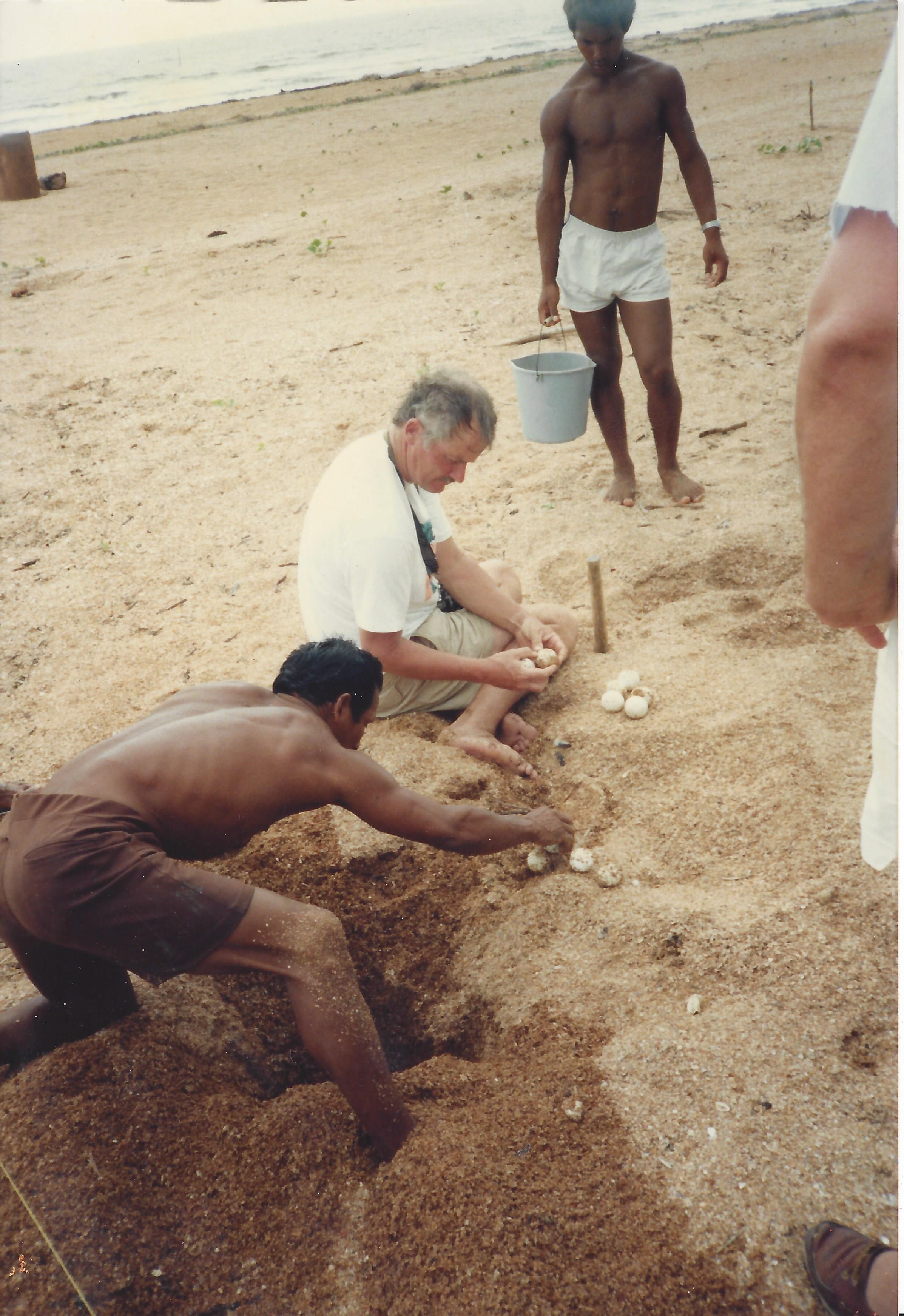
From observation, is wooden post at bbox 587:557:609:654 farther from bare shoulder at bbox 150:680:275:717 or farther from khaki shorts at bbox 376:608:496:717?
bare shoulder at bbox 150:680:275:717

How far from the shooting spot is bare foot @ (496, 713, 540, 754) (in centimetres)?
310

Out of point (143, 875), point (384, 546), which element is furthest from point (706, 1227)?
point (384, 546)

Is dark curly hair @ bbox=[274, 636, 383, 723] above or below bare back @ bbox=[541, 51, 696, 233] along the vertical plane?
below

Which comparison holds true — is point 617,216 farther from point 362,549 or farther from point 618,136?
point 362,549

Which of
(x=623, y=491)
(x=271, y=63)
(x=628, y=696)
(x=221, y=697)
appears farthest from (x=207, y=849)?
(x=271, y=63)

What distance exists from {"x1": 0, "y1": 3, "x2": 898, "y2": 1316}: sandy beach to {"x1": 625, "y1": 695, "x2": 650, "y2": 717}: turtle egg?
0.10 feet

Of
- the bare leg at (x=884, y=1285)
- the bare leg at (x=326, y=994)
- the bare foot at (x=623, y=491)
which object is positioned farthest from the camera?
the bare foot at (x=623, y=491)

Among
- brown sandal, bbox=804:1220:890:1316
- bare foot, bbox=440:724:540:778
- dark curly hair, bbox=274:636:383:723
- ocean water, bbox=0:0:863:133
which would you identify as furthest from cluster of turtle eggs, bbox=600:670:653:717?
ocean water, bbox=0:0:863:133

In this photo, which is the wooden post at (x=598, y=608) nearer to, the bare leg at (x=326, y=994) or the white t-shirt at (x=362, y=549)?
the white t-shirt at (x=362, y=549)

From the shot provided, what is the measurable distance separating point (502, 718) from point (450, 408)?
106 centimetres

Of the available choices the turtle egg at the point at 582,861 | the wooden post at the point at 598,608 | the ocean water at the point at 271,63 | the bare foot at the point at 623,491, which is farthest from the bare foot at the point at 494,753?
the ocean water at the point at 271,63

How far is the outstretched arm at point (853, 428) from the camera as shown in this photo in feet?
3.34

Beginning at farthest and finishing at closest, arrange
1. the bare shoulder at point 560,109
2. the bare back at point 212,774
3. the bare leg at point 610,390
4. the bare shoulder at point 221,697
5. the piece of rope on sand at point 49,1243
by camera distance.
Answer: the bare leg at point 610,390, the bare shoulder at point 560,109, the bare shoulder at point 221,697, the bare back at point 212,774, the piece of rope on sand at point 49,1243

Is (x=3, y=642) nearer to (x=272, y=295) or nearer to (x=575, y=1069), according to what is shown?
(x=575, y=1069)
